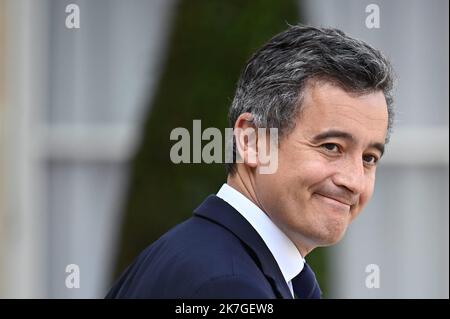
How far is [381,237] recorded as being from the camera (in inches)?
254

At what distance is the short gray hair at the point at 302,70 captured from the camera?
252 centimetres

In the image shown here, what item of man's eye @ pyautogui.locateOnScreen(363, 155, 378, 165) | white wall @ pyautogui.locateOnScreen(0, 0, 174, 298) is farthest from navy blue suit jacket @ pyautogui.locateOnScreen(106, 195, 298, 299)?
white wall @ pyautogui.locateOnScreen(0, 0, 174, 298)

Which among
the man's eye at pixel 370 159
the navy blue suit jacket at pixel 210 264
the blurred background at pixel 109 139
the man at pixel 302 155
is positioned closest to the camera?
the navy blue suit jacket at pixel 210 264

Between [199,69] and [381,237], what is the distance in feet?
5.93

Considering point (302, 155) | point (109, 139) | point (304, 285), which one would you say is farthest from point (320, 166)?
point (109, 139)

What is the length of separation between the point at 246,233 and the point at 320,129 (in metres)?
0.33

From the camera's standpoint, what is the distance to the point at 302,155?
250cm

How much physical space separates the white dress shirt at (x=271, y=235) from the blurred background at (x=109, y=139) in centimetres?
341

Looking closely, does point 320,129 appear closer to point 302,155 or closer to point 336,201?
point 302,155

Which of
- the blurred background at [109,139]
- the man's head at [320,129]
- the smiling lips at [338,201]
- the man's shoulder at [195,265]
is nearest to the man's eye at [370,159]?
the man's head at [320,129]

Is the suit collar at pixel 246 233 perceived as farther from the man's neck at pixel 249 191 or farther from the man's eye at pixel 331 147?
the man's eye at pixel 331 147
